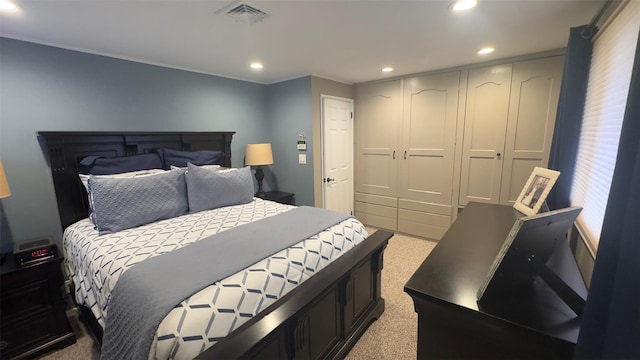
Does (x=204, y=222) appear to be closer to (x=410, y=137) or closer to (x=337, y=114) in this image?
(x=337, y=114)

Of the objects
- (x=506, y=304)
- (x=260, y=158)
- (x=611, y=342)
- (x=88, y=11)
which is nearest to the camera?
(x=611, y=342)

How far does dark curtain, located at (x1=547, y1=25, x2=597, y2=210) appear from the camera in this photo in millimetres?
1831

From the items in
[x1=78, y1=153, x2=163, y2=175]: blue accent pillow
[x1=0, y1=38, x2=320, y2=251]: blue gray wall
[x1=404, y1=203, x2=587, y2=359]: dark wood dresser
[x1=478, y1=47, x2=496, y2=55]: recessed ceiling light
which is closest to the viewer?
[x1=404, y1=203, x2=587, y2=359]: dark wood dresser

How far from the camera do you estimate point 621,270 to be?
0.61 m

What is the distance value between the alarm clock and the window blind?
3.27m

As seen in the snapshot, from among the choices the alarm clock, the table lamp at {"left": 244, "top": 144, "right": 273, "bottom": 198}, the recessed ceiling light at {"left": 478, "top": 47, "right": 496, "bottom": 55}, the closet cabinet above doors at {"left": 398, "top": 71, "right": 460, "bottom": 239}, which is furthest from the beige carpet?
the recessed ceiling light at {"left": 478, "top": 47, "right": 496, "bottom": 55}

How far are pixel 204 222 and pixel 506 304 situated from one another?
6.43 feet

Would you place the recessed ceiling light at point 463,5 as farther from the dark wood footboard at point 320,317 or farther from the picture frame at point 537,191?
the dark wood footboard at point 320,317

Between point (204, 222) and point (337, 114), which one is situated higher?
point (337, 114)

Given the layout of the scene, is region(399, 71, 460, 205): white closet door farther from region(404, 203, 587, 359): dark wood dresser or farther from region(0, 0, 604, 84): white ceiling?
region(404, 203, 587, 359): dark wood dresser

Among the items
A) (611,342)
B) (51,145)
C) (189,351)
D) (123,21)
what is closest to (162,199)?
(51,145)

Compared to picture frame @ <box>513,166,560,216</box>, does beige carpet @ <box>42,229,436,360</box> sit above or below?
below

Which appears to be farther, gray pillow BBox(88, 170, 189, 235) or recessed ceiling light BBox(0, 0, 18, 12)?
gray pillow BBox(88, 170, 189, 235)

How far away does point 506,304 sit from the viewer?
0.92 metres
